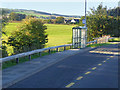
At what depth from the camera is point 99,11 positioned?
65625 mm

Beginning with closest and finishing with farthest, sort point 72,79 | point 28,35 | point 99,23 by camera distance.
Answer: point 72,79 → point 28,35 → point 99,23

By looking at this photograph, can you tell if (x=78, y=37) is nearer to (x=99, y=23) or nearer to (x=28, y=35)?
(x=28, y=35)

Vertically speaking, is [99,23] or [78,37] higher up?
[99,23]

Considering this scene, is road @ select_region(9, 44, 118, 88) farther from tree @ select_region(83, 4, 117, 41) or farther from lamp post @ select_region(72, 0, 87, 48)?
tree @ select_region(83, 4, 117, 41)

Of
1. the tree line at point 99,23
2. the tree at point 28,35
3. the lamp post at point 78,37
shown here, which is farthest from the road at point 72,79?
the tree line at point 99,23

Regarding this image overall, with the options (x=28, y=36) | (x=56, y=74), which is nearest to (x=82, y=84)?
(x=56, y=74)

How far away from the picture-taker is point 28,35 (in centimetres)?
3095

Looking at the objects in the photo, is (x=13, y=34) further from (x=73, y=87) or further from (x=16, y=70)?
(x=73, y=87)

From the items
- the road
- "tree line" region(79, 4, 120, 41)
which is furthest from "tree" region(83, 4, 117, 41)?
the road

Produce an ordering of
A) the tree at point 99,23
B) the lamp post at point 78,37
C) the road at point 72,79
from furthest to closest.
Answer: the tree at point 99,23 → the lamp post at point 78,37 → the road at point 72,79

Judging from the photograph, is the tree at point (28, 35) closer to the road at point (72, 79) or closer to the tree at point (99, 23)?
the road at point (72, 79)

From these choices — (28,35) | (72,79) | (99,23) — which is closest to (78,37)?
(28,35)

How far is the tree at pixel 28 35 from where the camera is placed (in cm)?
3002

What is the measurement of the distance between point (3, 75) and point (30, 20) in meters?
20.1
